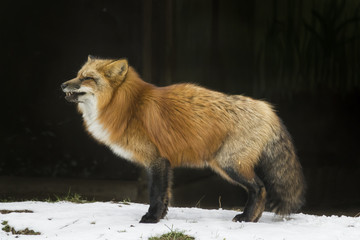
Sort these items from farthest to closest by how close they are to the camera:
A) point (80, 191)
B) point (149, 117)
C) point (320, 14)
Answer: point (320, 14) < point (80, 191) < point (149, 117)

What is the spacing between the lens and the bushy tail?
17.2ft

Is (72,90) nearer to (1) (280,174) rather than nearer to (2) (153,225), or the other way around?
(2) (153,225)

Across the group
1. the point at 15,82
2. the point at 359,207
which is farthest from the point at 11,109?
the point at 359,207

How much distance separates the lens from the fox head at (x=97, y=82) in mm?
4930

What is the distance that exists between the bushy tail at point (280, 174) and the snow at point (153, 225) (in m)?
0.19

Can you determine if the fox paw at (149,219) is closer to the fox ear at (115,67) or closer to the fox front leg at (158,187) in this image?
the fox front leg at (158,187)

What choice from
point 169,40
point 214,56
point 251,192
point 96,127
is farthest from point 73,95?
point 214,56

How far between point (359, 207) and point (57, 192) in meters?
3.80

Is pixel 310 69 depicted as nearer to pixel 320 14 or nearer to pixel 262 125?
pixel 320 14

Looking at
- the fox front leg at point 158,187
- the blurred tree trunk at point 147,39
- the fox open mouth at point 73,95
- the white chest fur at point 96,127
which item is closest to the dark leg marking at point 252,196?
the fox front leg at point 158,187

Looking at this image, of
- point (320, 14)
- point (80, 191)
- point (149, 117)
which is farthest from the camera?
point (320, 14)

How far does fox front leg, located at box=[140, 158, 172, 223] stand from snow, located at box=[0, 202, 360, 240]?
108 mm

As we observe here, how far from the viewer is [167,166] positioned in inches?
199

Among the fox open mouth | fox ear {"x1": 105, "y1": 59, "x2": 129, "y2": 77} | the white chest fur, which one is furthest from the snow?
fox ear {"x1": 105, "y1": 59, "x2": 129, "y2": 77}
